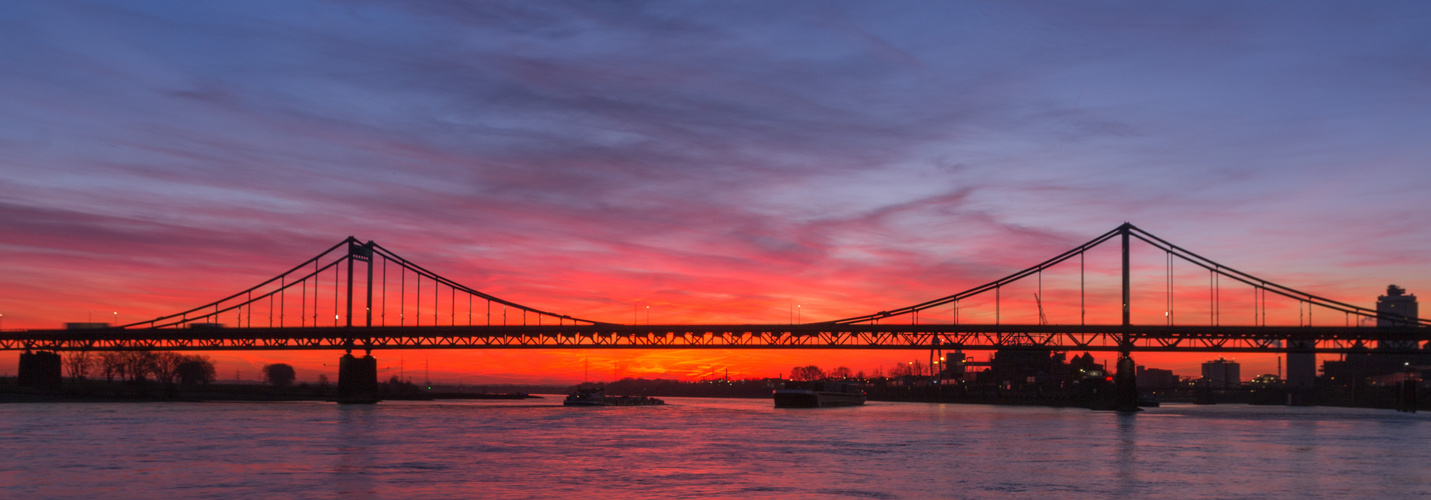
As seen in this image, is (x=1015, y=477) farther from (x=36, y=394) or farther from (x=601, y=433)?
(x=36, y=394)

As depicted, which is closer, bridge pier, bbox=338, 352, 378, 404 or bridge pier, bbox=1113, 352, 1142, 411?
bridge pier, bbox=1113, 352, 1142, 411

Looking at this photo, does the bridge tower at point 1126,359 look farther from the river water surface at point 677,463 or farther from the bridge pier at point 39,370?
the bridge pier at point 39,370

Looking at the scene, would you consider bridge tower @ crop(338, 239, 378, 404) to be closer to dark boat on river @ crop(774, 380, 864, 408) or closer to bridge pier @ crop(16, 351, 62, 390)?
bridge pier @ crop(16, 351, 62, 390)

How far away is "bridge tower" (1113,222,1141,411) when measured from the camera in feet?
390

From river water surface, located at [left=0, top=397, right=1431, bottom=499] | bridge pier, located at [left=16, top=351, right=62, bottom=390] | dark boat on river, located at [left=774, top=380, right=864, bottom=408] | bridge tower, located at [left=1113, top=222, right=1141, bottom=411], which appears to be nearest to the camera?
river water surface, located at [left=0, top=397, right=1431, bottom=499]

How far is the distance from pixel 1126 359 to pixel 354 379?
277ft

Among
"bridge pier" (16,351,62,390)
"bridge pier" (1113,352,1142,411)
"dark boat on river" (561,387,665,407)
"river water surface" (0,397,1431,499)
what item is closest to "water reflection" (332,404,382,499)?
"river water surface" (0,397,1431,499)

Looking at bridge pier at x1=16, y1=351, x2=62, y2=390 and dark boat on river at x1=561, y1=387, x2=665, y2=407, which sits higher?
bridge pier at x1=16, y1=351, x2=62, y2=390

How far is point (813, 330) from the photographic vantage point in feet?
414

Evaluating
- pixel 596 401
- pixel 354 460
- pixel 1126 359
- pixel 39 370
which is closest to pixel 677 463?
pixel 354 460

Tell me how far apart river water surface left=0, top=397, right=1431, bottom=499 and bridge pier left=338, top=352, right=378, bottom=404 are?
57895mm

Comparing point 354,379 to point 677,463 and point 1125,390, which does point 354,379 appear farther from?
point 677,463

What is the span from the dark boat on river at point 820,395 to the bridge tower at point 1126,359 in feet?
119

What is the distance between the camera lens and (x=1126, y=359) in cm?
12138
